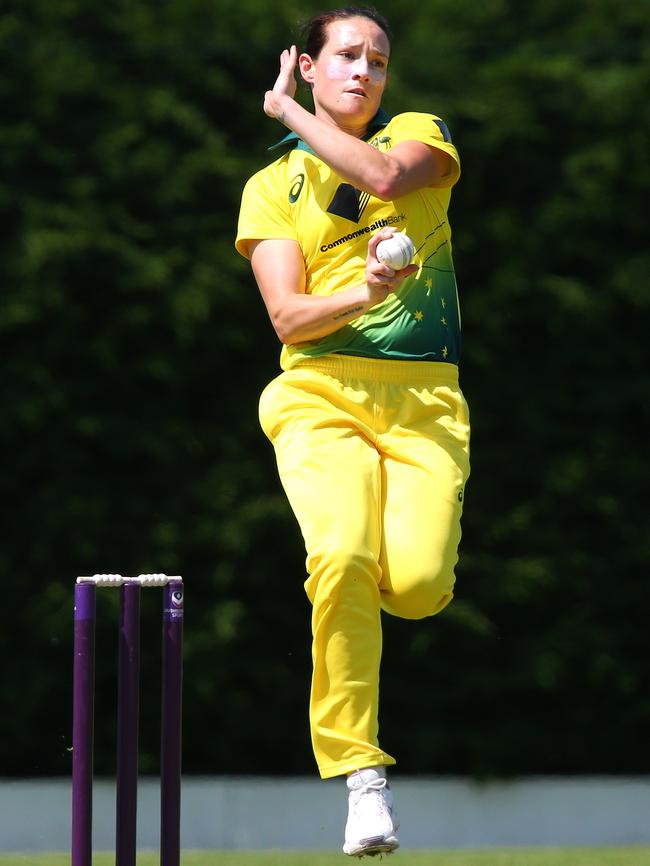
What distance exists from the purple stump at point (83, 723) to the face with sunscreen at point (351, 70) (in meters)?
1.31

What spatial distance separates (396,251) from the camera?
3.15m

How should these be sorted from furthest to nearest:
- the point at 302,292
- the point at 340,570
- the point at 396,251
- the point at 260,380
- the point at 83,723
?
the point at 260,380 < the point at 302,292 < the point at 340,570 < the point at 396,251 < the point at 83,723

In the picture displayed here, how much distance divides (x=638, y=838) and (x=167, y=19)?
348 centimetres

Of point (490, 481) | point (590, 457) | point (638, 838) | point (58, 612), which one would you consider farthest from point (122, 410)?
point (638, 838)

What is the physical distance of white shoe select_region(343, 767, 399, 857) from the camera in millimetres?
3146

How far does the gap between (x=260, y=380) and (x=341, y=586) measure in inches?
95.3

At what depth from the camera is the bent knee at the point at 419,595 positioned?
338 centimetres

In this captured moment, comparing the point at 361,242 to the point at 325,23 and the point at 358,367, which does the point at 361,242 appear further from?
the point at 325,23

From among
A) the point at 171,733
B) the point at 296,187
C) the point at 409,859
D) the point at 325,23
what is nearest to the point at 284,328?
the point at 296,187

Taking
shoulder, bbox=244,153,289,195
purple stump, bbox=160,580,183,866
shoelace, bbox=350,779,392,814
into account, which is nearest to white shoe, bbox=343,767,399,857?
shoelace, bbox=350,779,392,814

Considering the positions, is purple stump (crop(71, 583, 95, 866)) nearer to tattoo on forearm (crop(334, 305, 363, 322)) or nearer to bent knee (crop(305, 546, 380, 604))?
bent knee (crop(305, 546, 380, 604))

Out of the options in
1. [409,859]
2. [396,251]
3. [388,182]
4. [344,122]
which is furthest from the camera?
[409,859]

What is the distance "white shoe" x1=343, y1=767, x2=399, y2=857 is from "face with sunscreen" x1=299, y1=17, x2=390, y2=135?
151 centimetres

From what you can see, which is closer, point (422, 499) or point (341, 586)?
point (341, 586)
